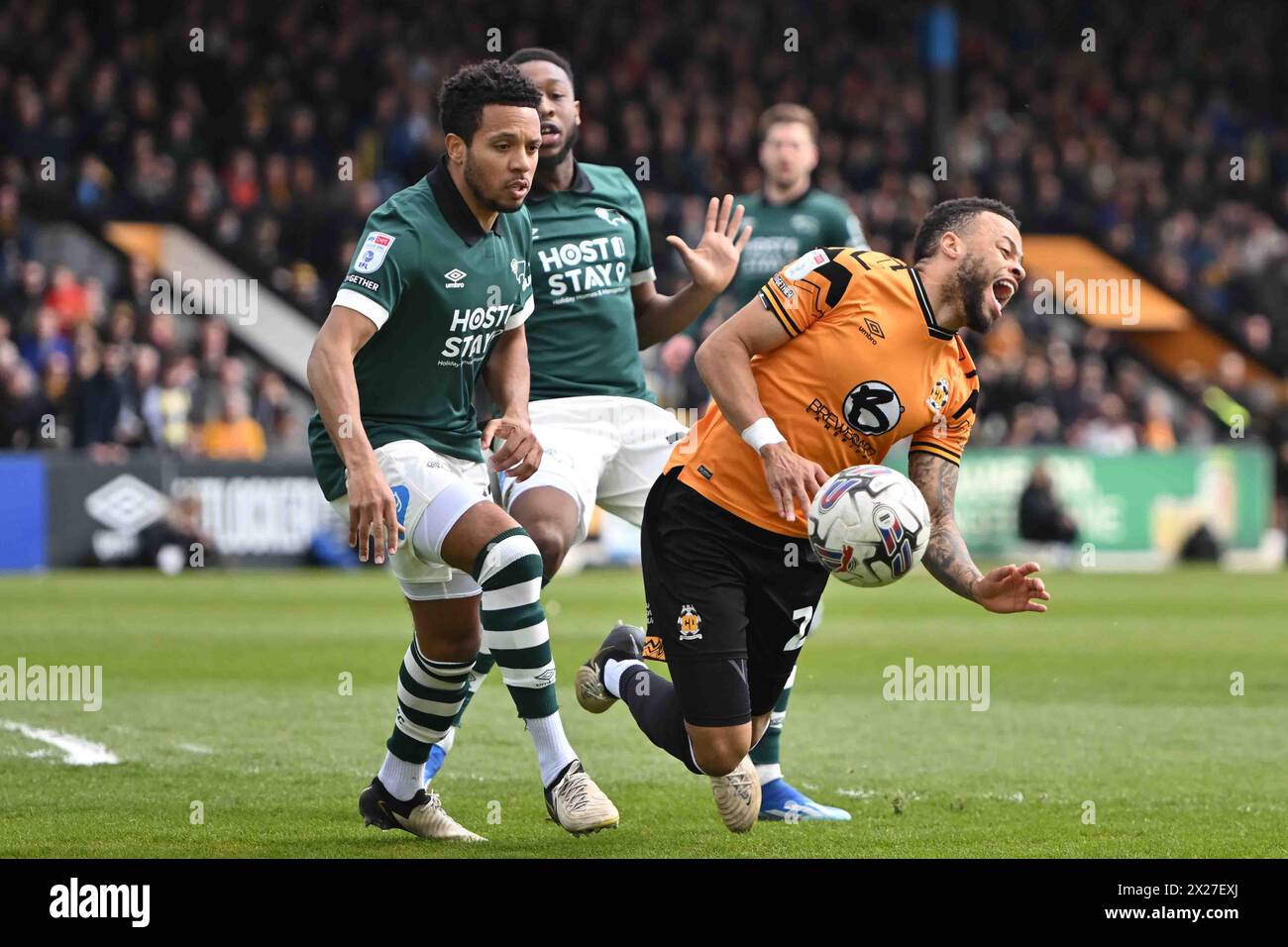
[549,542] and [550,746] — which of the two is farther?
[549,542]

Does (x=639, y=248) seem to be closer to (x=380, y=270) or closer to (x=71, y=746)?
(x=380, y=270)

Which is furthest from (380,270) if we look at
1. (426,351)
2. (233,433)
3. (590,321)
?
(233,433)

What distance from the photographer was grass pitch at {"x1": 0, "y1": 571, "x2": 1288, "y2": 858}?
6.50 m

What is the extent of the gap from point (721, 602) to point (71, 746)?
12.5 ft

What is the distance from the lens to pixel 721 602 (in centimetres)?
623

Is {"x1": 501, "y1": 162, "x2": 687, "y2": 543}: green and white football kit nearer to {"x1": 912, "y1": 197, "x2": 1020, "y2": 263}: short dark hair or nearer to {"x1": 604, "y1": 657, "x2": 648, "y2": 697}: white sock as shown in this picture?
{"x1": 604, "y1": 657, "x2": 648, "y2": 697}: white sock

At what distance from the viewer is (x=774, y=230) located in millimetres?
10227

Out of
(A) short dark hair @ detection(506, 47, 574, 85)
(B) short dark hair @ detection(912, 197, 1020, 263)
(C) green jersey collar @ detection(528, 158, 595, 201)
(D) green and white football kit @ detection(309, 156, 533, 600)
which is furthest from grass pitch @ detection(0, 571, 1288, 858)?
(A) short dark hair @ detection(506, 47, 574, 85)

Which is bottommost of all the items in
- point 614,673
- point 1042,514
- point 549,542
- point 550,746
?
point 1042,514

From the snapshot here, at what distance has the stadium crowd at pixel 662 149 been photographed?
21.7 m

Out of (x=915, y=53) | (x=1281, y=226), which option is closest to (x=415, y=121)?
(x=915, y=53)

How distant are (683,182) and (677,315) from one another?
19443mm
